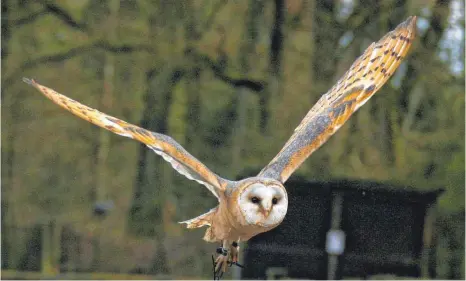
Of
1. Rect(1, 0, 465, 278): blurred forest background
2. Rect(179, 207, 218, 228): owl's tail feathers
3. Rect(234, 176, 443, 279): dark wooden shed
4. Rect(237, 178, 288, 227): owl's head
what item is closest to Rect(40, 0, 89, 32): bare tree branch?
Rect(1, 0, 465, 278): blurred forest background

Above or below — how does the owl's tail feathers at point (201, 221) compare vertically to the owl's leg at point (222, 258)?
above

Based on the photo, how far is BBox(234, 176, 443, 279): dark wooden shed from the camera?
4750mm

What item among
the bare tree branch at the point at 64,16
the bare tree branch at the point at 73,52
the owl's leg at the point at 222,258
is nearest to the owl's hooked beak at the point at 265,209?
the owl's leg at the point at 222,258

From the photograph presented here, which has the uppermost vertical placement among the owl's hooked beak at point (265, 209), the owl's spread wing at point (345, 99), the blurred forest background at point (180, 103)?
the blurred forest background at point (180, 103)

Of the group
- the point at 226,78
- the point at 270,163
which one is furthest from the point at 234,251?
the point at 226,78

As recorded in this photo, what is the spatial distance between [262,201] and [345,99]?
59 centimetres

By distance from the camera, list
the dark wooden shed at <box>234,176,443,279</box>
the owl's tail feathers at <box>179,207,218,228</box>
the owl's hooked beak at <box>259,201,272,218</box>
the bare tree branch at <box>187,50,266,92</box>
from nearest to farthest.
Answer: the owl's hooked beak at <box>259,201,272,218</box> → the owl's tail feathers at <box>179,207,218,228</box> → the dark wooden shed at <box>234,176,443,279</box> → the bare tree branch at <box>187,50,266,92</box>

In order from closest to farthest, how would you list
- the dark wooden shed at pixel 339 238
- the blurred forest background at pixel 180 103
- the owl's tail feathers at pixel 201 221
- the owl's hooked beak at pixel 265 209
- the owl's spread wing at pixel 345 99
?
the owl's hooked beak at pixel 265 209, the owl's spread wing at pixel 345 99, the owl's tail feathers at pixel 201 221, the dark wooden shed at pixel 339 238, the blurred forest background at pixel 180 103

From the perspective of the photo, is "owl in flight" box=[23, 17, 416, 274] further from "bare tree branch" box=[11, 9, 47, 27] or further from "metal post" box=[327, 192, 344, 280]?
"bare tree branch" box=[11, 9, 47, 27]

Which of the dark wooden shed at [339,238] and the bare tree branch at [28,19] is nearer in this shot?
the dark wooden shed at [339,238]

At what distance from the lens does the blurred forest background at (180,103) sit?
17.8 feet

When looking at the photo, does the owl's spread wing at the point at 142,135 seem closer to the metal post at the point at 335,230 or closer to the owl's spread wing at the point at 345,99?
the owl's spread wing at the point at 345,99

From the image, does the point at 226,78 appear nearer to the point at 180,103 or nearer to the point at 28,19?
the point at 180,103

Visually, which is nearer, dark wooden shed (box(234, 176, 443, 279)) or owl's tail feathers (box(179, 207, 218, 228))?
owl's tail feathers (box(179, 207, 218, 228))
